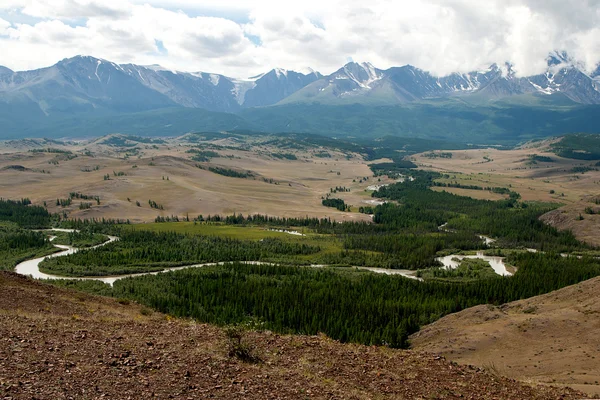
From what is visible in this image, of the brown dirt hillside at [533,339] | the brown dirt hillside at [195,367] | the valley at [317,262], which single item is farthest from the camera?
the valley at [317,262]

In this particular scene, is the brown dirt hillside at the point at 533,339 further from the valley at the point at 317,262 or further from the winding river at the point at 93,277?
the winding river at the point at 93,277

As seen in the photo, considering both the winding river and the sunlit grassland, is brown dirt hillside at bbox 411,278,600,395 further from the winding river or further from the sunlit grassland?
the sunlit grassland

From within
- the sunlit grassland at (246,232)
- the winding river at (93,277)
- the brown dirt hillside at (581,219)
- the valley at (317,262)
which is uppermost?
the brown dirt hillside at (581,219)

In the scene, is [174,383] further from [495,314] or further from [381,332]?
[495,314]

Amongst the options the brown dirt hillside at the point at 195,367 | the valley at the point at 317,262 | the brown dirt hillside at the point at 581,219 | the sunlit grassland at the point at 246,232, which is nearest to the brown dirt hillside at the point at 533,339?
the valley at the point at 317,262

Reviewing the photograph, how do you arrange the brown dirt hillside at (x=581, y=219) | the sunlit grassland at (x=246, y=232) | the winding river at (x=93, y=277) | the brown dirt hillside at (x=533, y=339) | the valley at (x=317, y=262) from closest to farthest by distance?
the brown dirt hillside at (x=533, y=339)
the valley at (x=317, y=262)
the winding river at (x=93, y=277)
the sunlit grassland at (x=246, y=232)
the brown dirt hillside at (x=581, y=219)

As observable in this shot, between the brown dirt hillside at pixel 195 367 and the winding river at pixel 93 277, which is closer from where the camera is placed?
the brown dirt hillside at pixel 195 367
